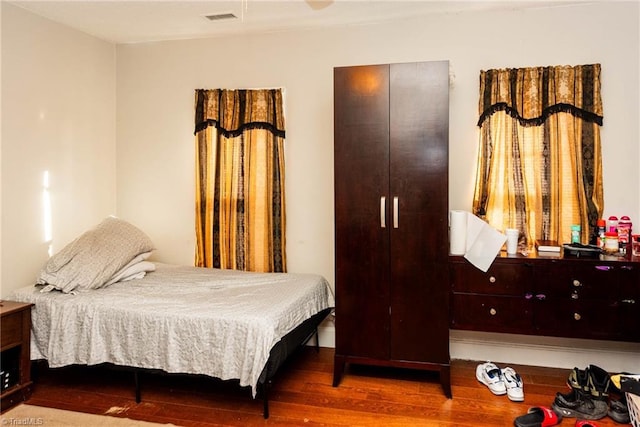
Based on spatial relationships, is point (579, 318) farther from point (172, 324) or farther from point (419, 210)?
point (172, 324)

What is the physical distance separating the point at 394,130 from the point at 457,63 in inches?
37.2

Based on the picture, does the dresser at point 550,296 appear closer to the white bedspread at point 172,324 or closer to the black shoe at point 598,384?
the black shoe at point 598,384

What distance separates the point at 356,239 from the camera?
9.60 feet

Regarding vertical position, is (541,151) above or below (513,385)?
above

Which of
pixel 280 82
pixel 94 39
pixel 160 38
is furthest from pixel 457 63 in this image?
pixel 94 39

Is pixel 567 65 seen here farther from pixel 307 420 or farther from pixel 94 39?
pixel 94 39

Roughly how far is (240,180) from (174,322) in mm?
1471

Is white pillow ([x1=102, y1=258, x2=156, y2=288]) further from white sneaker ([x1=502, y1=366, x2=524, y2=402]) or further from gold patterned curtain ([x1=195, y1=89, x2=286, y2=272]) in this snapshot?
white sneaker ([x1=502, y1=366, x2=524, y2=402])

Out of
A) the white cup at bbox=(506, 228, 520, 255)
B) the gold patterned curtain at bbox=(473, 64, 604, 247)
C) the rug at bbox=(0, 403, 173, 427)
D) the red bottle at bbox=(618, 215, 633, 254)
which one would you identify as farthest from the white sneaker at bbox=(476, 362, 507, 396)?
the rug at bbox=(0, 403, 173, 427)

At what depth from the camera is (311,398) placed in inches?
110

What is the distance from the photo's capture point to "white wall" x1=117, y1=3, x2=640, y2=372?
10.1 ft

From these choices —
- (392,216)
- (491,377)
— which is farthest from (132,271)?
(491,377)

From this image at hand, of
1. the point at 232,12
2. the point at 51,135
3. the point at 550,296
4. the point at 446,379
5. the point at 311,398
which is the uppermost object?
the point at 232,12

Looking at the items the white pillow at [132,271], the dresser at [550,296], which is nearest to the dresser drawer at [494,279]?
the dresser at [550,296]
